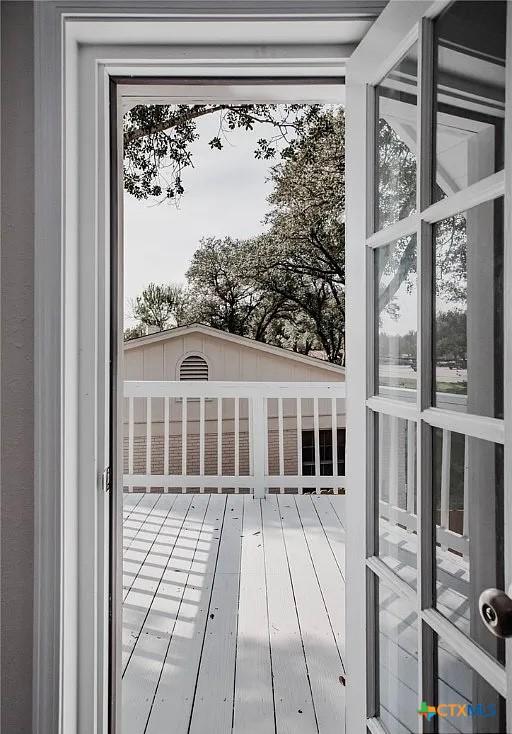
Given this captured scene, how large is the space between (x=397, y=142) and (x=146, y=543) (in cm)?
311

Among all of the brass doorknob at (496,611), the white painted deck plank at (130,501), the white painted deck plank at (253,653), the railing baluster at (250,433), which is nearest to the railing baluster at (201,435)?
the railing baluster at (250,433)

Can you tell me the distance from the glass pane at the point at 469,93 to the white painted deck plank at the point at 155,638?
194 cm

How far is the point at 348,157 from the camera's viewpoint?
4.30ft

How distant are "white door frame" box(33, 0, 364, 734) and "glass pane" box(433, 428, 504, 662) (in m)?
0.83

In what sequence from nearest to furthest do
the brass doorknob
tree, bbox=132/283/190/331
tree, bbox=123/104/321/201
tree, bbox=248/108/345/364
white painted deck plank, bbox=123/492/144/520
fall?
the brass doorknob → tree, bbox=123/104/321/201 → white painted deck plank, bbox=123/492/144/520 → tree, bbox=248/108/345/364 → tree, bbox=132/283/190/331

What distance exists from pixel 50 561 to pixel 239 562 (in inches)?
87.1

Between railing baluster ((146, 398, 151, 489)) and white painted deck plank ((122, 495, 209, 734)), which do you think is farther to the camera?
railing baluster ((146, 398, 151, 489))

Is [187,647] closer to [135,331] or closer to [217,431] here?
[217,431]

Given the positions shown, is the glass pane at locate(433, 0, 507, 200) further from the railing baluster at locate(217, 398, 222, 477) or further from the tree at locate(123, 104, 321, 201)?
the railing baluster at locate(217, 398, 222, 477)

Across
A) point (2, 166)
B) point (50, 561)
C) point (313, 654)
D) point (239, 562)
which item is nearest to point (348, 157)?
point (2, 166)

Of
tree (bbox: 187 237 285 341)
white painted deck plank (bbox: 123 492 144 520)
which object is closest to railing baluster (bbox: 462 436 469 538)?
white painted deck plank (bbox: 123 492 144 520)

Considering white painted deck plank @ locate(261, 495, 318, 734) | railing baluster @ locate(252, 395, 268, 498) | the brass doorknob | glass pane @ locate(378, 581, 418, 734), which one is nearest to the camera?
the brass doorknob

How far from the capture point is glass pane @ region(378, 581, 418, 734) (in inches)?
40.4

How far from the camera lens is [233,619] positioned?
8.67ft
